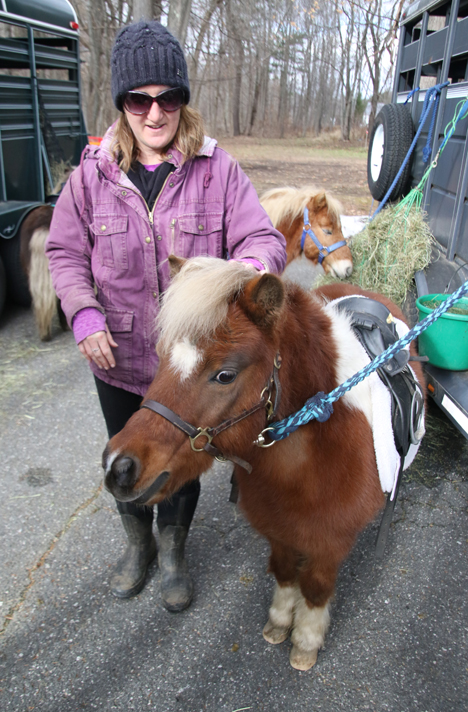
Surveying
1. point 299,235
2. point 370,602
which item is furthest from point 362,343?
point 299,235

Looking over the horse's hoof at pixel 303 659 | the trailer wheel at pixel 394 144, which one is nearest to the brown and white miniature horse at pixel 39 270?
the trailer wheel at pixel 394 144

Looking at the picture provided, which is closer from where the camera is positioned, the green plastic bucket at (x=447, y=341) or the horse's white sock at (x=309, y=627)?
the horse's white sock at (x=309, y=627)

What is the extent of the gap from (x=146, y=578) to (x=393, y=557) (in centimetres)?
126

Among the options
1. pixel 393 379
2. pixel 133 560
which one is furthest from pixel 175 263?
pixel 133 560

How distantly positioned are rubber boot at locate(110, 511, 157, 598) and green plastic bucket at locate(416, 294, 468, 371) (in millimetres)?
1727

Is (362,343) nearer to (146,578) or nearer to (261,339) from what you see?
(261,339)

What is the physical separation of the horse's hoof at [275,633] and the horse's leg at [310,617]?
65mm

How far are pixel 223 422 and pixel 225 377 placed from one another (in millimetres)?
132

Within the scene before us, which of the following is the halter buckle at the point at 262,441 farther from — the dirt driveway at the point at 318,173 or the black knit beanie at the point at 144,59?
the dirt driveway at the point at 318,173

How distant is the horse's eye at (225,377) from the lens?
1.34 m

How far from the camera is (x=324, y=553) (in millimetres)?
1764

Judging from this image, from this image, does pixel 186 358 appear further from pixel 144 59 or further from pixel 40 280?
pixel 40 280

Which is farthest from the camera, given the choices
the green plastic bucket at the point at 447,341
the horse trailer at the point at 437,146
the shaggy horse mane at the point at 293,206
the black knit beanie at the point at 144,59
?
the shaggy horse mane at the point at 293,206

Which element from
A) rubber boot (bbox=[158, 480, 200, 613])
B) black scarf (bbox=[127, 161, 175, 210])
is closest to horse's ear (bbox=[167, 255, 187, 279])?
black scarf (bbox=[127, 161, 175, 210])
